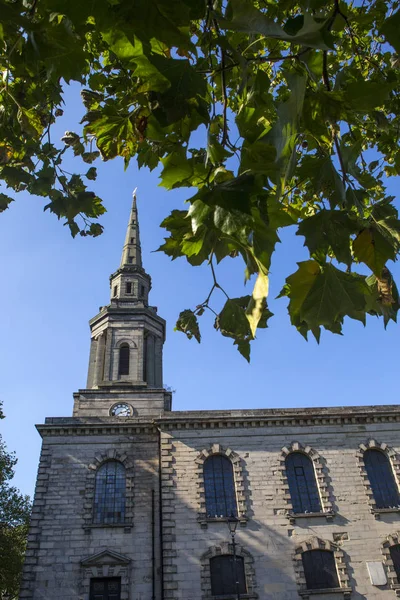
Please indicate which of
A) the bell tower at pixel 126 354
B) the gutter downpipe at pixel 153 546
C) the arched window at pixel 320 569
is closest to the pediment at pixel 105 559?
the gutter downpipe at pixel 153 546

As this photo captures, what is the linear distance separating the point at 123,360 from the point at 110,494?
30.4ft

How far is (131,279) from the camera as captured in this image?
34.9 meters

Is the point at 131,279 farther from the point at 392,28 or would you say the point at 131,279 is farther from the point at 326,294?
the point at 392,28

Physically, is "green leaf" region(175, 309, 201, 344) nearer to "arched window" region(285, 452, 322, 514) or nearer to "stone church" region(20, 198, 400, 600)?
"stone church" region(20, 198, 400, 600)

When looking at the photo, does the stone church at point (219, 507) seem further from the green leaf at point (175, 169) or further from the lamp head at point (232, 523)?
the green leaf at point (175, 169)

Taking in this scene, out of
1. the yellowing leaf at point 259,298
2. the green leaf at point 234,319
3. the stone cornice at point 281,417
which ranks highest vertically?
the stone cornice at point 281,417

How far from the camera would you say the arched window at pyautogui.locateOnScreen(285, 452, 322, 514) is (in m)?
21.9

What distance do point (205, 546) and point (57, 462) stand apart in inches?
309

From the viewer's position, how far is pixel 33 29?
→ 2.27 m

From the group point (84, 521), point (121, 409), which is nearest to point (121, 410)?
point (121, 409)

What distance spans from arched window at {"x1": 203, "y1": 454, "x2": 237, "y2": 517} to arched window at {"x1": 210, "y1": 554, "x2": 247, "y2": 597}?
1797mm

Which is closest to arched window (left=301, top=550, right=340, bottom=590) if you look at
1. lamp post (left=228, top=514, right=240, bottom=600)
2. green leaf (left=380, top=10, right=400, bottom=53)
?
lamp post (left=228, top=514, right=240, bottom=600)

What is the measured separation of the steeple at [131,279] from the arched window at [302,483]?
14711 mm

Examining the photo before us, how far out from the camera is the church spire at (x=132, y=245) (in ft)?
121
